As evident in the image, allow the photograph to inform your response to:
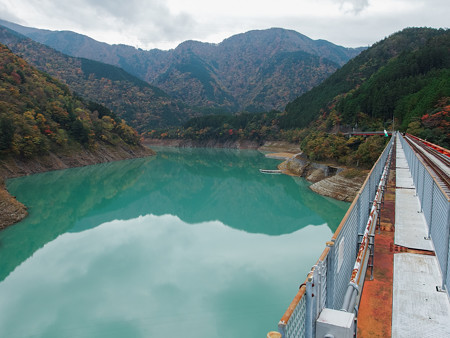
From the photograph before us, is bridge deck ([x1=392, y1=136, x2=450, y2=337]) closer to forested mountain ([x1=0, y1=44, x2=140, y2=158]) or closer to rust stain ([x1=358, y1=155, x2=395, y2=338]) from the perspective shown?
rust stain ([x1=358, y1=155, x2=395, y2=338])

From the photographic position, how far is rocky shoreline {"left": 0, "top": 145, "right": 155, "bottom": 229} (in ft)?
70.5

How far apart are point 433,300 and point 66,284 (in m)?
13.6

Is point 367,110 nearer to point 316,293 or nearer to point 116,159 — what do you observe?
point 116,159

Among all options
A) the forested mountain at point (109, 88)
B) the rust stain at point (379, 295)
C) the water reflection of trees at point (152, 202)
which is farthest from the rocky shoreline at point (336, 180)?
the forested mountain at point (109, 88)

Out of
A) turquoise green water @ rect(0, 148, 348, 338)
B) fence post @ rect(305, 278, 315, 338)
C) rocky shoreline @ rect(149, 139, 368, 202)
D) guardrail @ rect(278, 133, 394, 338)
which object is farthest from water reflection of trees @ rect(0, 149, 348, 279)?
fence post @ rect(305, 278, 315, 338)

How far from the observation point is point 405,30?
102 meters

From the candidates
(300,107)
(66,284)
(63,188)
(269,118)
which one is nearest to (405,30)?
(300,107)

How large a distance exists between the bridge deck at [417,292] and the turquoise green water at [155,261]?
6.01 m

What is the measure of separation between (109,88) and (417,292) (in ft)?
570

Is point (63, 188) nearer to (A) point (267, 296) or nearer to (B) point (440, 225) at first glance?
(A) point (267, 296)

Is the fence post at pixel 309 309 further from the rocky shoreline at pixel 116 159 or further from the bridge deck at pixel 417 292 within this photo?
the rocky shoreline at pixel 116 159

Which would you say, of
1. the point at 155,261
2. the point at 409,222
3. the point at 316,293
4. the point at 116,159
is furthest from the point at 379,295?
the point at 116,159

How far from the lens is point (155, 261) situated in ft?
51.9

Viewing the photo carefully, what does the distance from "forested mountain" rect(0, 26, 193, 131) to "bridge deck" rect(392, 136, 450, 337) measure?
145 metres
